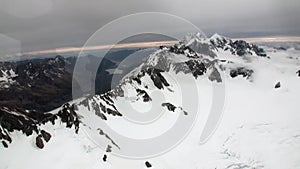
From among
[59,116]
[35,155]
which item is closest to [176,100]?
[59,116]

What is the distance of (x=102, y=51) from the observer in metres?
8.65

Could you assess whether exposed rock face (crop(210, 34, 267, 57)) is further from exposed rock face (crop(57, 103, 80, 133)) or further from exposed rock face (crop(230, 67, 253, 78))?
exposed rock face (crop(57, 103, 80, 133))

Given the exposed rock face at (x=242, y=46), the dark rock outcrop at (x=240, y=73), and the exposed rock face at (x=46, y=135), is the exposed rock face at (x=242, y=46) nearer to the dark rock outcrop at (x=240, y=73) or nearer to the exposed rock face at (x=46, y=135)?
the dark rock outcrop at (x=240, y=73)

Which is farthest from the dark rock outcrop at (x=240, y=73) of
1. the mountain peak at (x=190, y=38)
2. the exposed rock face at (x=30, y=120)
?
the exposed rock face at (x=30, y=120)

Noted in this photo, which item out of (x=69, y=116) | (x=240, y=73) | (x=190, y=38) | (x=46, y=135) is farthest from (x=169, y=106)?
A: (x=190, y=38)

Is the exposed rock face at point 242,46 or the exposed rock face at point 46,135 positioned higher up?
the exposed rock face at point 242,46

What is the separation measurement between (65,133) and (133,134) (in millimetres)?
2397

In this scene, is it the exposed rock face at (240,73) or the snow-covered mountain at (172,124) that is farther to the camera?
the exposed rock face at (240,73)

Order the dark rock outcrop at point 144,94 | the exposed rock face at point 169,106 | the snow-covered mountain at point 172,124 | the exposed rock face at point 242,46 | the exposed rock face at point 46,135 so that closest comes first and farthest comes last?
1. the snow-covered mountain at point 172,124
2. the exposed rock face at point 46,135
3. the exposed rock face at point 242,46
4. the exposed rock face at point 169,106
5. the dark rock outcrop at point 144,94

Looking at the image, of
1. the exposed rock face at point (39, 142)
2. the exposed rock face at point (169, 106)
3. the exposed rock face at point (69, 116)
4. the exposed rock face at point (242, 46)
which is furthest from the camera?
the exposed rock face at point (169, 106)

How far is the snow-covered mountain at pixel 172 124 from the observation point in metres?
7.29

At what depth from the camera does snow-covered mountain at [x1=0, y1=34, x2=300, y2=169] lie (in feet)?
23.9

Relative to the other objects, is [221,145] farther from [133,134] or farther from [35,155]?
[35,155]

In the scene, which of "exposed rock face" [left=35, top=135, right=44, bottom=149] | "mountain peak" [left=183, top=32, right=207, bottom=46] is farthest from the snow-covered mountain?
"mountain peak" [left=183, top=32, right=207, bottom=46]
